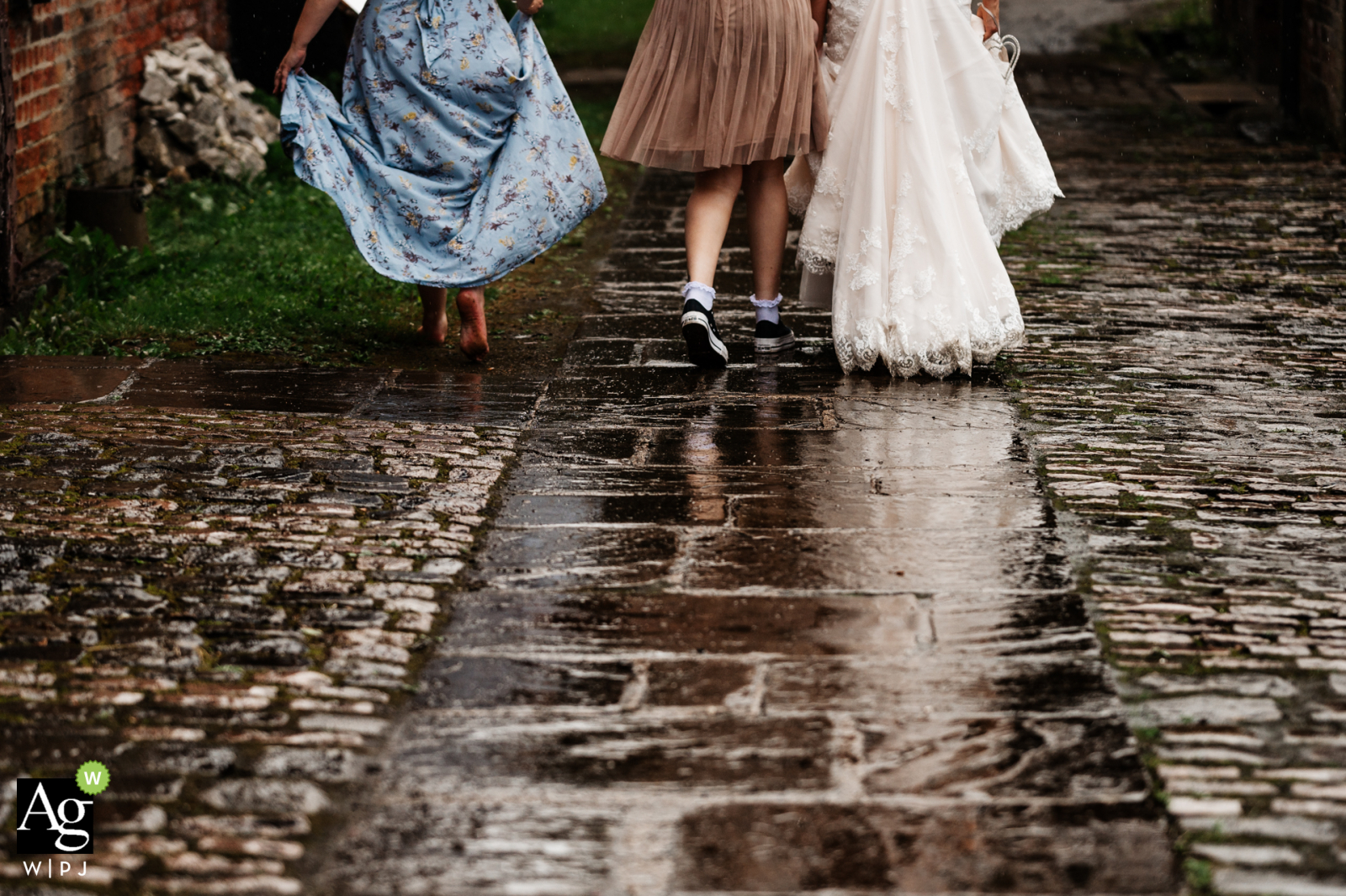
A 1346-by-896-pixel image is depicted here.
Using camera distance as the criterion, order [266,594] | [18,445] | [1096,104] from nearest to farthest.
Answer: [266,594]
[18,445]
[1096,104]

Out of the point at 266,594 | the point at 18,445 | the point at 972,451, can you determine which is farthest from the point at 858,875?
the point at 18,445

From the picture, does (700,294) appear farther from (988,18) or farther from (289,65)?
(289,65)

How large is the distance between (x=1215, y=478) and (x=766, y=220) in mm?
2028

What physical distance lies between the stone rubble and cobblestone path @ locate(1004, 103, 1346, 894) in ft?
13.9

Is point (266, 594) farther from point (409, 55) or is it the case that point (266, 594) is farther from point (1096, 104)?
point (1096, 104)

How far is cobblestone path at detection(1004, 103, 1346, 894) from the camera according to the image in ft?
8.21

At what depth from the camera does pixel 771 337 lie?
555 cm

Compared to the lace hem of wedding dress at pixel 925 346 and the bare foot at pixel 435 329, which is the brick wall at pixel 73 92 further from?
the lace hem of wedding dress at pixel 925 346

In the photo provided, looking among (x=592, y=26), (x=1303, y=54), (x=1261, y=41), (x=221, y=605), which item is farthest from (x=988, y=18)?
(x=592, y=26)

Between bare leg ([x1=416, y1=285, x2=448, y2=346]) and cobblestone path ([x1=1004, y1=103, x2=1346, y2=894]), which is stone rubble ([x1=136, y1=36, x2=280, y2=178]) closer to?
bare leg ([x1=416, y1=285, x2=448, y2=346])

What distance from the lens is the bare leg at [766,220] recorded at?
17.9 feet

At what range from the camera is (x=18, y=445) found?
14.0ft

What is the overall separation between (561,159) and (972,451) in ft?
6.29

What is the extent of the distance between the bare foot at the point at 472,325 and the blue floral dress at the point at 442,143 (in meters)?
0.06
